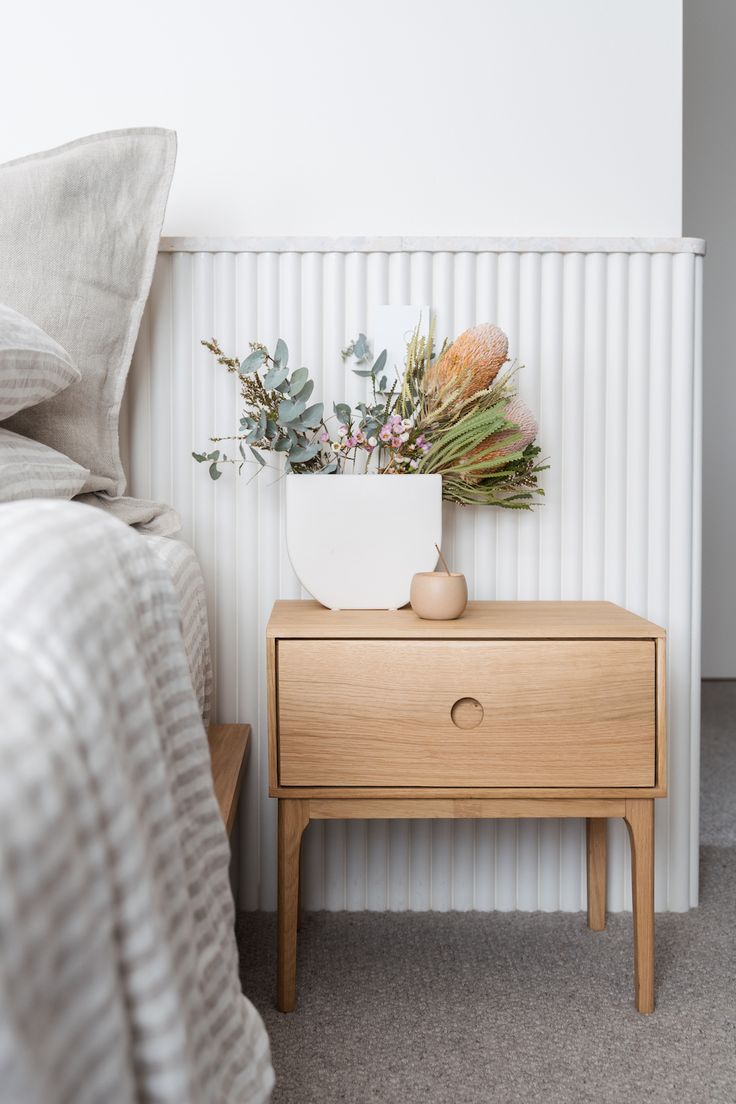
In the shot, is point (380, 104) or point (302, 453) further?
point (380, 104)

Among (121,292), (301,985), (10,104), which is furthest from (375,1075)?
(10,104)

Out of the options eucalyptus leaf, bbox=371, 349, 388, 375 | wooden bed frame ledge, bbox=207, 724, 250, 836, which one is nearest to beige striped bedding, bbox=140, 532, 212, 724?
wooden bed frame ledge, bbox=207, 724, 250, 836

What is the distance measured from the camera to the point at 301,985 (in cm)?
112

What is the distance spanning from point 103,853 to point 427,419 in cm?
88

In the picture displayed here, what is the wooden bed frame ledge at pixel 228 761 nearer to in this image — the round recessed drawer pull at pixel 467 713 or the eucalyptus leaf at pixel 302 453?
the round recessed drawer pull at pixel 467 713

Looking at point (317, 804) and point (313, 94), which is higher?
point (313, 94)

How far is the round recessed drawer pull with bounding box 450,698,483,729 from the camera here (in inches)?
40.5

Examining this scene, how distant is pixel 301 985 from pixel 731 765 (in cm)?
140

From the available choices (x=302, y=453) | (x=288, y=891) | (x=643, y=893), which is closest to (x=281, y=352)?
(x=302, y=453)

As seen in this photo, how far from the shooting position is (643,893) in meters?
1.07

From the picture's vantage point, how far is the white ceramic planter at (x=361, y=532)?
3.81 feet

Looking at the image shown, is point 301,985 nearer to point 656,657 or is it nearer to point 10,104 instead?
point 656,657

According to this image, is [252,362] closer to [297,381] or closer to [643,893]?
[297,381]

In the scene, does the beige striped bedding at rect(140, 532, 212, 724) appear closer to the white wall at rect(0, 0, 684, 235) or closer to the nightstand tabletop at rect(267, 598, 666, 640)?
the nightstand tabletop at rect(267, 598, 666, 640)
